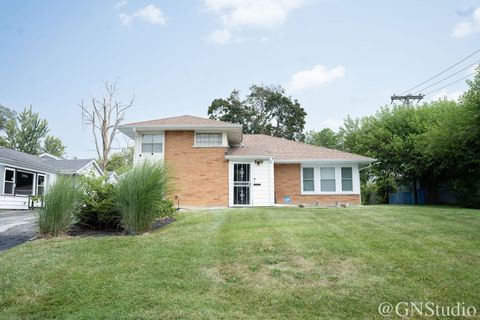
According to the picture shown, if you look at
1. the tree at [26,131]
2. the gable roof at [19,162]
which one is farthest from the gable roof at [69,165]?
the tree at [26,131]

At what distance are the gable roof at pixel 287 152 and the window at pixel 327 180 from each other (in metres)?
0.77

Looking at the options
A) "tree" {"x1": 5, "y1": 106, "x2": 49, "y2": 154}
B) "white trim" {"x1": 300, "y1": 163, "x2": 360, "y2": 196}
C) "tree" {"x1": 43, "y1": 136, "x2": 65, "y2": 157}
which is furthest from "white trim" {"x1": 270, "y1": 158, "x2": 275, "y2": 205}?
"tree" {"x1": 43, "y1": 136, "x2": 65, "y2": 157}

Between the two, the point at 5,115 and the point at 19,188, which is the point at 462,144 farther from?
the point at 5,115

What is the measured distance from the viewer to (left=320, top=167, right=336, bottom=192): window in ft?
62.1

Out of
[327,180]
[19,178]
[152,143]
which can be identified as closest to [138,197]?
[152,143]

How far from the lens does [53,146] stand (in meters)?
49.0

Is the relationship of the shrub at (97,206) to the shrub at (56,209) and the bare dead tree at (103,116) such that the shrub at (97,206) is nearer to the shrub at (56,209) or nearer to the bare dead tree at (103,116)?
the shrub at (56,209)

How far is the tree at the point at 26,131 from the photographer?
1762 inches

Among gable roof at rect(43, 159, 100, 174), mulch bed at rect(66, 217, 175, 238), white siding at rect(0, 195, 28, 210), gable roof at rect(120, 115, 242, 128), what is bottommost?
mulch bed at rect(66, 217, 175, 238)

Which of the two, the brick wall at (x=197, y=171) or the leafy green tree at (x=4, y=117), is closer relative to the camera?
the brick wall at (x=197, y=171)

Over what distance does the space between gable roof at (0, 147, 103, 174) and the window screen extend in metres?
16.6

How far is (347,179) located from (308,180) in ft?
6.80

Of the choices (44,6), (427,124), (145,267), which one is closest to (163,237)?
(145,267)

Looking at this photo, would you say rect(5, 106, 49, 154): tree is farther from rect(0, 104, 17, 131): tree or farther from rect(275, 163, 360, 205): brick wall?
rect(275, 163, 360, 205): brick wall
